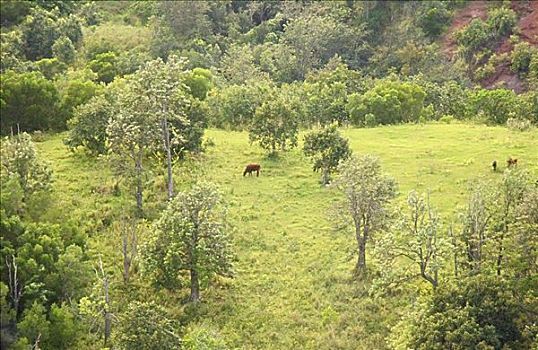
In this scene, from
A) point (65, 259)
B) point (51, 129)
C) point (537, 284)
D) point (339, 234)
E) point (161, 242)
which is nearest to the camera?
point (537, 284)

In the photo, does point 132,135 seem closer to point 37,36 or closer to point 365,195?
point 365,195

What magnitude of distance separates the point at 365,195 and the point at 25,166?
14208mm

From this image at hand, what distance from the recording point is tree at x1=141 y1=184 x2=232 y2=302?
89.4 feet

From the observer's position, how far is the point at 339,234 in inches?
1300

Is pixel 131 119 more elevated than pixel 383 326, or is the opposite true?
pixel 131 119

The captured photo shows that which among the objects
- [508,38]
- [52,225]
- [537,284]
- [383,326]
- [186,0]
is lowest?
[383,326]

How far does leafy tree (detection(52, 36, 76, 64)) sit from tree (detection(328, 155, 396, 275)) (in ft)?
132

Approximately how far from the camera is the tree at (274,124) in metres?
41.5

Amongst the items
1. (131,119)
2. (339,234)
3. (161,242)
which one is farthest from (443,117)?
(161,242)

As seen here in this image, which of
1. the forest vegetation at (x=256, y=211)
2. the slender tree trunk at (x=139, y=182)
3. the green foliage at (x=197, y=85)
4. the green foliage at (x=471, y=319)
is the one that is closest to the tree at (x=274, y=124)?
the forest vegetation at (x=256, y=211)

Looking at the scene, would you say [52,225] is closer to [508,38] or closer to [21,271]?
[21,271]

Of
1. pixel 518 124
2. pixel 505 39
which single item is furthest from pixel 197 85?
pixel 505 39

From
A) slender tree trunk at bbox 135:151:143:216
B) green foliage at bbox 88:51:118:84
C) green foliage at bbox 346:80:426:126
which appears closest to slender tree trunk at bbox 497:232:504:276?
slender tree trunk at bbox 135:151:143:216

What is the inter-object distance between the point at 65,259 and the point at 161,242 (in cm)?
389
